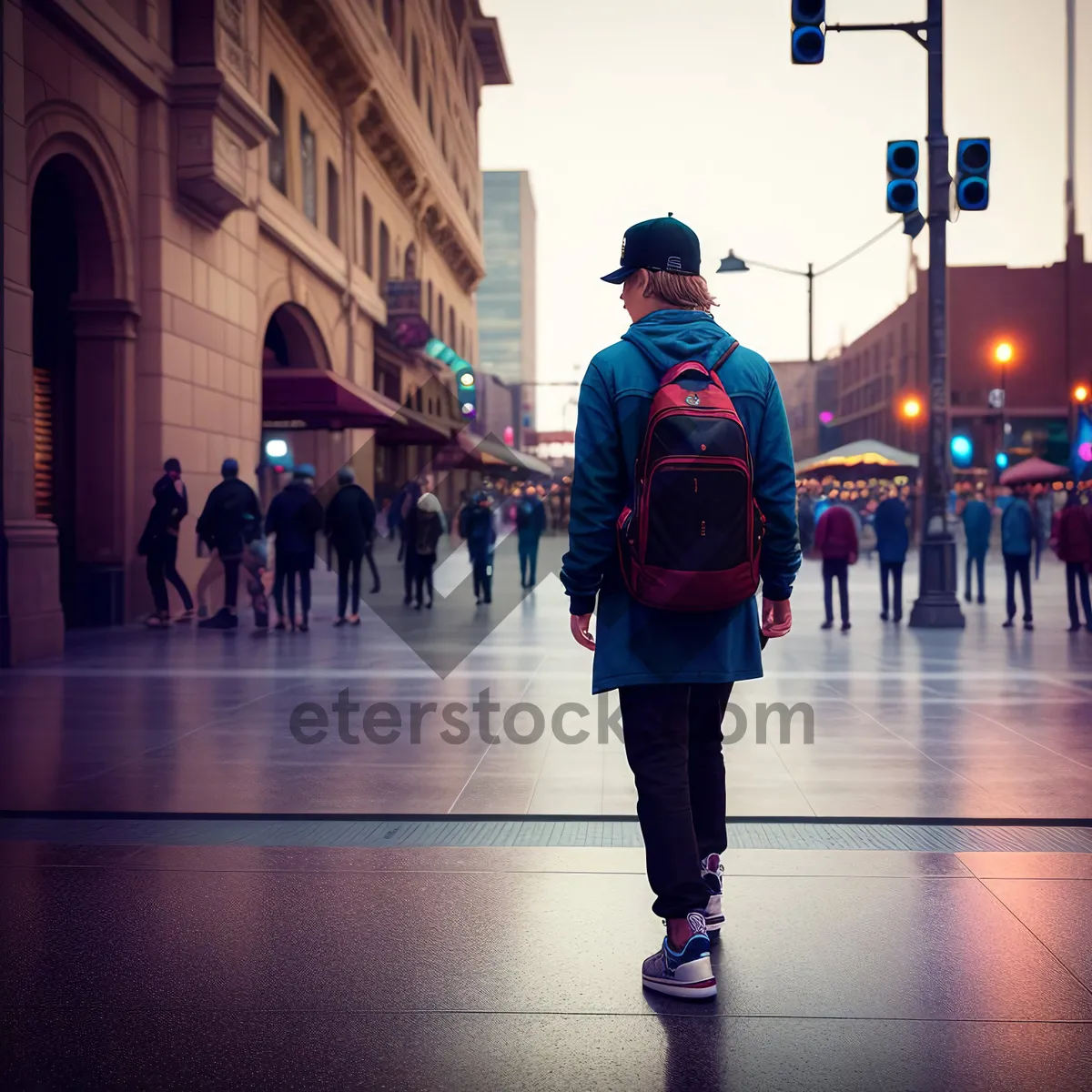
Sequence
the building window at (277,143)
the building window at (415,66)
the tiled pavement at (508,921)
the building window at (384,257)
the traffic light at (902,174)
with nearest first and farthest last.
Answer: the tiled pavement at (508,921) < the traffic light at (902,174) < the building window at (277,143) < the building window at (384,257) < the building window at (415,66)

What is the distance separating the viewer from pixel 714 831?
12.6 feet

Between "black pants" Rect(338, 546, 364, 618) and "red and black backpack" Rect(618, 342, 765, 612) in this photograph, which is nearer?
"red and black backpack" Rect(618, 342, 765, 612)

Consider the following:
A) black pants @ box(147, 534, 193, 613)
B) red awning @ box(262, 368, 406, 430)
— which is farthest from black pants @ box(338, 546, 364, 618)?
red awning @ box(262, 368, 406, 430)

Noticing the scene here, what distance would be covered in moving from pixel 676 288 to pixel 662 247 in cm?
12

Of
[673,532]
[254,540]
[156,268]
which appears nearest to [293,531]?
[254,540]

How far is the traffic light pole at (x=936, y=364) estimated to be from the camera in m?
14.2

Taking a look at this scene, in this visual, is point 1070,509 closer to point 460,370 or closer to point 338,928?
point 338,928

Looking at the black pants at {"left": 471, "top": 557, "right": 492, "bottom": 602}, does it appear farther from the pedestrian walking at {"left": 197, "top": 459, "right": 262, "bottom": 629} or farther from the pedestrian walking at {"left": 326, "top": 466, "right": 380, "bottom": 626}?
the pedestrian walking at {"left": 197, "top": 459, "right": 262, "bottom": 629}

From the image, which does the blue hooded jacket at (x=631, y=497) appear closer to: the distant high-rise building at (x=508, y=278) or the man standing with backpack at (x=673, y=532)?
the man standing with backpack at (x=673, y=532)

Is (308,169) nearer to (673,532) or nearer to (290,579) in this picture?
(290,579)

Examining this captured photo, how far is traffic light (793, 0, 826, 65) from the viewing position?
466 inches

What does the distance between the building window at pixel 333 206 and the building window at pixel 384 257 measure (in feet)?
14.8

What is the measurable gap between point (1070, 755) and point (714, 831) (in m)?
3.68

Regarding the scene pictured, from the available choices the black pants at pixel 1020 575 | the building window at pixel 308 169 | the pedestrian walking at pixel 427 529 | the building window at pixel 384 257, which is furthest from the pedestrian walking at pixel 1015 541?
the building window at pixel 384 257
